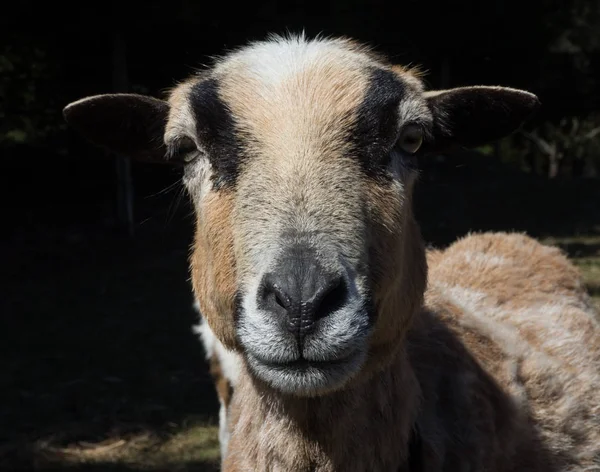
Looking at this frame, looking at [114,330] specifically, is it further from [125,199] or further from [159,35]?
[159,35]

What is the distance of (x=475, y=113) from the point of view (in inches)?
153

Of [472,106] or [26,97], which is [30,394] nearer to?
[472,106]

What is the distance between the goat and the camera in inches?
119

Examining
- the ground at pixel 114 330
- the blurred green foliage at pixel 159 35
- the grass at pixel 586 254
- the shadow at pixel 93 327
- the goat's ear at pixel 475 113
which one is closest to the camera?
the goat's ear at pixel 475 113

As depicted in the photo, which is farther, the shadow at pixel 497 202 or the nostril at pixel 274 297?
→ the shadow at pixel 497 202

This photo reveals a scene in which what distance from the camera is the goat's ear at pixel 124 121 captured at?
389cm

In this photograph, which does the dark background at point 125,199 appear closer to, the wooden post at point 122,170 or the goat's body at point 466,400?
Answer: the wooden post at point 122,170

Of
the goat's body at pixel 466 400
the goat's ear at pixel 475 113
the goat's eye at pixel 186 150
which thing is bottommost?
the goat's body at pixel 466 400

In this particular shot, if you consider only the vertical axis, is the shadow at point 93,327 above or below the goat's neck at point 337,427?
below

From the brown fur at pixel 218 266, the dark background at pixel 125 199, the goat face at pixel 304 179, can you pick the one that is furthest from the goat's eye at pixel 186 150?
the dark background at pixel 125 199

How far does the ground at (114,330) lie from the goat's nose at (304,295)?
201cm

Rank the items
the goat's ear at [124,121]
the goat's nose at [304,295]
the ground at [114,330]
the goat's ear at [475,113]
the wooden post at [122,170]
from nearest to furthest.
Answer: the goat's nose at [304,295] < the goat's ear at [475,113] < the goat's ear at [124,121] < the ground at [114,330] < the wooden post at [122,170]

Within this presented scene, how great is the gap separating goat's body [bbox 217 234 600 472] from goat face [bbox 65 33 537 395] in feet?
1.01

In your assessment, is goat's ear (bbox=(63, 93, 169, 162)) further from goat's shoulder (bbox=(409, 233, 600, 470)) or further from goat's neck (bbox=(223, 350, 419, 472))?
goat's shoulder (bbox=(409, 233, 600, 470))
